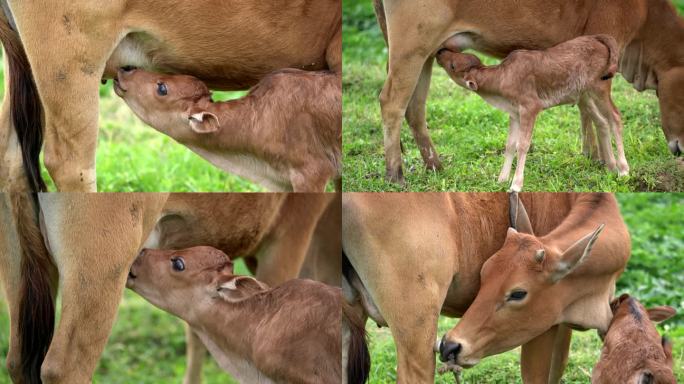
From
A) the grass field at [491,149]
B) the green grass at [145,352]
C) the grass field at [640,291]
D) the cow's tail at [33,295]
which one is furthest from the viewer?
the green grass at [145,352]

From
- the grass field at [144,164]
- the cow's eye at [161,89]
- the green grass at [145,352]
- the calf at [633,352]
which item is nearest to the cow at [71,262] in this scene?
the cow's eye at [161,89]

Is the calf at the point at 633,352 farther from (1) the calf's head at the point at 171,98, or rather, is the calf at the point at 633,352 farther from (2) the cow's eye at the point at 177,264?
(1) the calf's head at the point at 171,98

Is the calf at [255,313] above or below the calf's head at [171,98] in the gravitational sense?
below

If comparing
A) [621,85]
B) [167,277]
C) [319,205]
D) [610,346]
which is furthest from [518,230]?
[621,85]

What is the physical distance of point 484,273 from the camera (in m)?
A: 6.34

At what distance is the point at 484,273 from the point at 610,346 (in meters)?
0.71

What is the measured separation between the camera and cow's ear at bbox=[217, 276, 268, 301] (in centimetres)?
615

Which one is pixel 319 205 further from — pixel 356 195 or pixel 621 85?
pixel 621 85

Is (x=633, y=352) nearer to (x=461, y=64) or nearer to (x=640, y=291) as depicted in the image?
(x=461, y=64)

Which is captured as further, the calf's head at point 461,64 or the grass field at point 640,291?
the grass field at point 640,291

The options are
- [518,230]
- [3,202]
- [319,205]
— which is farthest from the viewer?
[319,205]

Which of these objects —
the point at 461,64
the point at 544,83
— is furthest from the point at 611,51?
the point at 461,64

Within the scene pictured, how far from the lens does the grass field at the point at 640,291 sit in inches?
294

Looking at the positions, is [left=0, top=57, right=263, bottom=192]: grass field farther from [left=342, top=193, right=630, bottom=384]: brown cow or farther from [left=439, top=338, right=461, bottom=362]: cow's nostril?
[left=439, top=338, right=461, bottom=362]: cow's nostril
